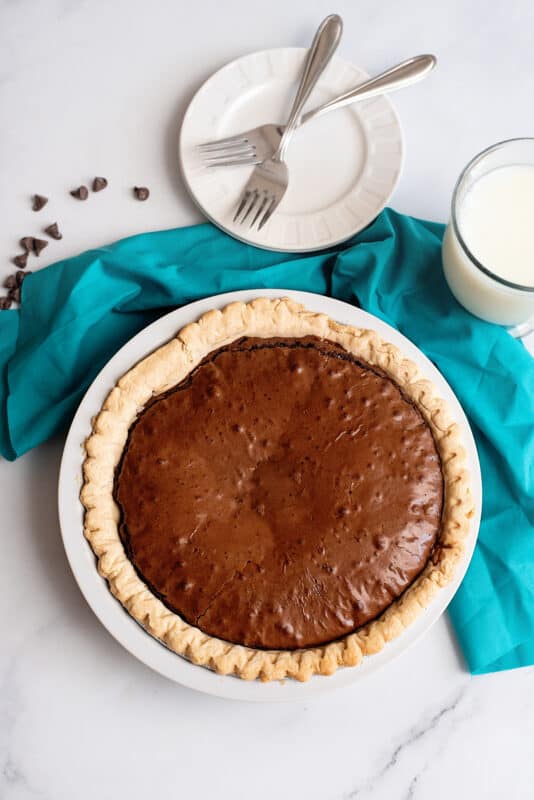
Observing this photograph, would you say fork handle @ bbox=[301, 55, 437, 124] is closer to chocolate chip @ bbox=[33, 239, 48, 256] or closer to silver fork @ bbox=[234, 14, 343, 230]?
silver fork @ bbox=[234, 14, 343, 230]

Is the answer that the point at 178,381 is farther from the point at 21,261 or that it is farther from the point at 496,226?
the point at 496,226

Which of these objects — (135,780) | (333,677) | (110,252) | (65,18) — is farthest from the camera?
(65,18)

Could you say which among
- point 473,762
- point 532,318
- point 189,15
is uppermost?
point 189,15

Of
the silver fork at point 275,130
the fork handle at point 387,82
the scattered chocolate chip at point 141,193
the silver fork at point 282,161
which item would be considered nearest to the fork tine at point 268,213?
the silver fork at point 282,161

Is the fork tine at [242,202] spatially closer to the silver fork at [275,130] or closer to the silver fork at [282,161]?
the silver fork at [282,161]

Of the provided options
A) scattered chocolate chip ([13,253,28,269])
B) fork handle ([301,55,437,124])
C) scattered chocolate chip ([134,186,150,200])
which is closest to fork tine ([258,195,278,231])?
fork handle ([301,55,437,124])

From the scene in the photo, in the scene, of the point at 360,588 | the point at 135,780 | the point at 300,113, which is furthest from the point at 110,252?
the point at 135,780

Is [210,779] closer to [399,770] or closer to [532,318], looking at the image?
[399,770]
